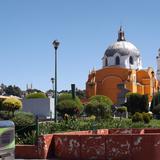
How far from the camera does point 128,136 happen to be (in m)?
14.9

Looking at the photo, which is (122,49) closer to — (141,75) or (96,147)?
(141,75)

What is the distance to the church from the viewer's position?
10719cm

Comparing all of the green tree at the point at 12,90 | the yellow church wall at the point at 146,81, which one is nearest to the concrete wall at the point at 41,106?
the yellow church wall at the point at 146,81

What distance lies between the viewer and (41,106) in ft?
170

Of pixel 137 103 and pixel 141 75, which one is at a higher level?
pixel 141 75

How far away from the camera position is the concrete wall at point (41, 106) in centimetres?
5045

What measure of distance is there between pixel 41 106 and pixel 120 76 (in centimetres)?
5788

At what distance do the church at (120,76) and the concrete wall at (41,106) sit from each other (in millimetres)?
51233

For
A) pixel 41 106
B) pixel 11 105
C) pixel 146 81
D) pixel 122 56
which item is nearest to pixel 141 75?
pixel 146 81

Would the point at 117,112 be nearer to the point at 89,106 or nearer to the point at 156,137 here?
the point at 89,106

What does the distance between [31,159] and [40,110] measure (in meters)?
35.6

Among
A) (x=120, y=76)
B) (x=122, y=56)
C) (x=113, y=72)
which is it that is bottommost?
(x=120, y=76)

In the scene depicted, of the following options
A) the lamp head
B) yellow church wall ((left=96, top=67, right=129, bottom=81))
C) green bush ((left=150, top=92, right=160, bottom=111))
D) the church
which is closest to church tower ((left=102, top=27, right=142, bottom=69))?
the church

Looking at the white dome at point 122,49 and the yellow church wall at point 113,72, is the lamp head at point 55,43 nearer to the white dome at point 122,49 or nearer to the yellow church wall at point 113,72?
the yellow church wall at point 113,72
